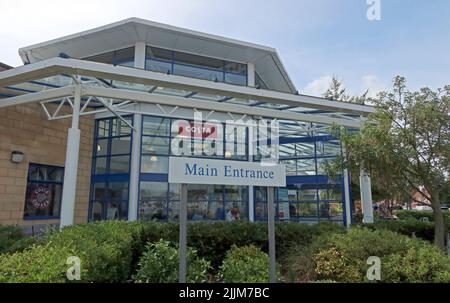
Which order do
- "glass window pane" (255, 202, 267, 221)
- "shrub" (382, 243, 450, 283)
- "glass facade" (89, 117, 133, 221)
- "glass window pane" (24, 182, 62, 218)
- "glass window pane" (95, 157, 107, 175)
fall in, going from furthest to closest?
"glass window pane" (255, 202, 267, 221)
"glass window pane" (95, 157, 107, 175)
"glass facade" (89, 117, 133, 221)
"glass window pane" (24, 182, 62, 218)
"shrub" (382, 243, 450, 283)

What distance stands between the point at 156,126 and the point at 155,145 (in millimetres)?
852

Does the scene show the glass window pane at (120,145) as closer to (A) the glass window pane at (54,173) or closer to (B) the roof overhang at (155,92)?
(B) the roof overhang at (155,92)

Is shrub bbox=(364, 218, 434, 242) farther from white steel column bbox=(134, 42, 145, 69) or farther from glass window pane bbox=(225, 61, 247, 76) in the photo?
white steel column bbox=(134, 42, 145, 69)

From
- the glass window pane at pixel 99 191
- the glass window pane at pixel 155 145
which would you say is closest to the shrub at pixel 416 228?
the glass window pane at pixel 155 145

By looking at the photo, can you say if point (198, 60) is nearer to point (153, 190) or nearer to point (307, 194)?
point (153, 190)

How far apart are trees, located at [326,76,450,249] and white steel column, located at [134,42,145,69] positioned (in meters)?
9.13

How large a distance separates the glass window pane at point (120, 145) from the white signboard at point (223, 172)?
34.2 feet

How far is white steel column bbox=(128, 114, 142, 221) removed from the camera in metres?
12.5

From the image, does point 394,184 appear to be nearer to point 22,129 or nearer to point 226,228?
point 226,228

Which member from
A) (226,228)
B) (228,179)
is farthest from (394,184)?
(228,179)

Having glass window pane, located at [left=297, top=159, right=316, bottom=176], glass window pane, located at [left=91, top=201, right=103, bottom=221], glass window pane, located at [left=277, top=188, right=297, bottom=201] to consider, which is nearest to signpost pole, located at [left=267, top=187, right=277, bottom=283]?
glass window pane, located at [left=91, top=201, right=103, bottom=221]

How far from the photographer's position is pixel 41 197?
11.7 metres

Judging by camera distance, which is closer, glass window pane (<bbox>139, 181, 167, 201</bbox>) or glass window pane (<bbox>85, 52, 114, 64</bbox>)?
glass window pane (<bbox>139, 181, 167, 201</bbox>)

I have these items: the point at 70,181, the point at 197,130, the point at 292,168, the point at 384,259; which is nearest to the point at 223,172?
the point at 384,259
